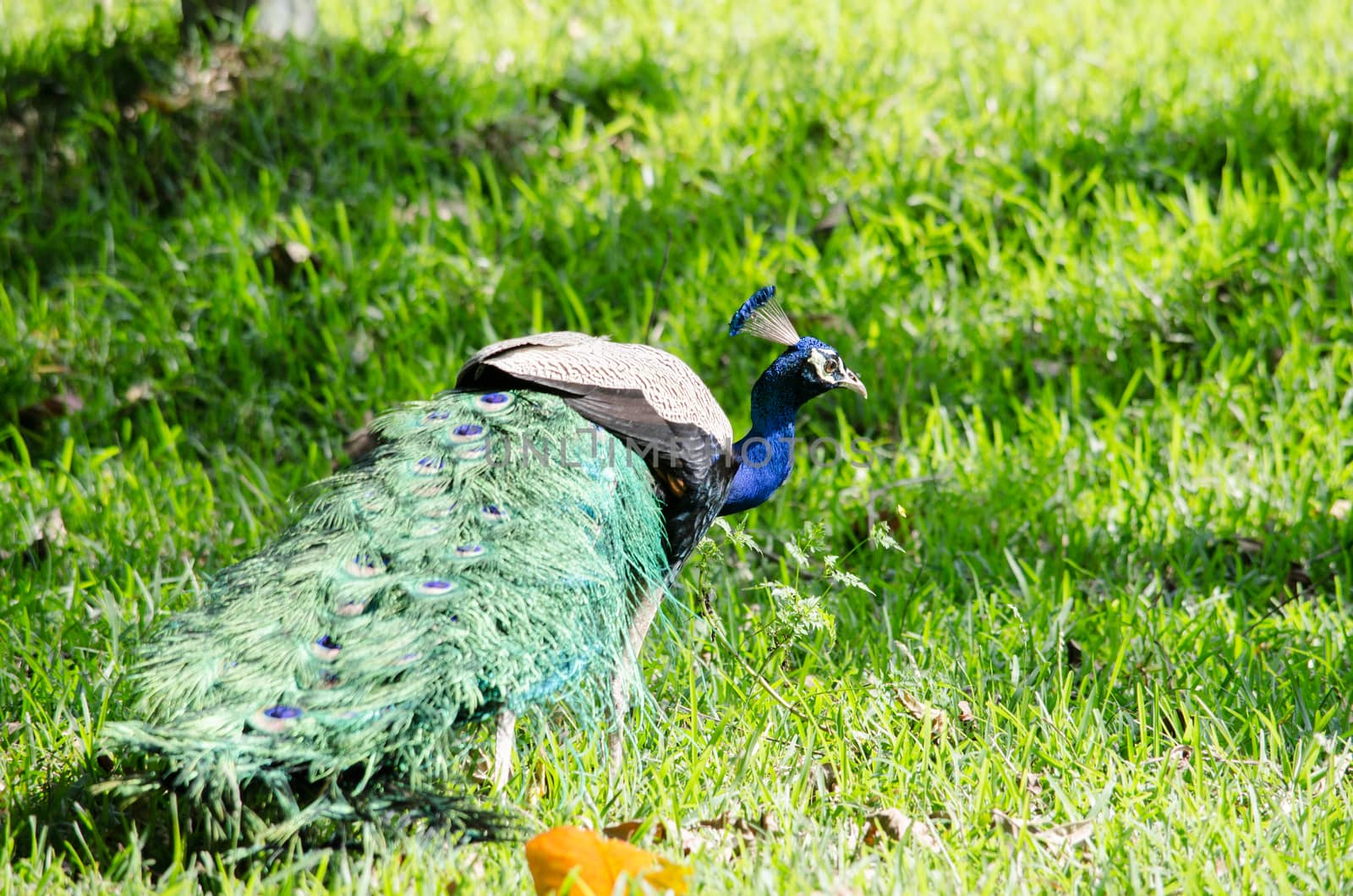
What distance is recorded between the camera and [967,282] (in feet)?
16.9

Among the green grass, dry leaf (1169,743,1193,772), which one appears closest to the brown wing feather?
the green grass

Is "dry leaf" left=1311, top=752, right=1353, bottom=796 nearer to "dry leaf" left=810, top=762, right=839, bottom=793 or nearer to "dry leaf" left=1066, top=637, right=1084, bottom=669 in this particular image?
"dry leaf" left=1066, top=637, right=1084, bottom=669

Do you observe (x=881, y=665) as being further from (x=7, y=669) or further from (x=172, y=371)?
(x=172, y=371)

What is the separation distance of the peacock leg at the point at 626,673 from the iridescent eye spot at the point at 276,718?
2.75ft

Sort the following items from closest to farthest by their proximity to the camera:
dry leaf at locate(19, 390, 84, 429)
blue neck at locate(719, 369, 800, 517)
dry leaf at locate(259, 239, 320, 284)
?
blue neck at locate(719, 369, 800, 517) < dry leaf at locate(19, 390, 84, 429) < dry leaf at locate(259, 239, 320, 284)

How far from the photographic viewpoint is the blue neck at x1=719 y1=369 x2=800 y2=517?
10.4 feet

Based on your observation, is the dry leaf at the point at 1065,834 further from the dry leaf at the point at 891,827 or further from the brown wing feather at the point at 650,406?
the brown wing feather at the point at 650,406

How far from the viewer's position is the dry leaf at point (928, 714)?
2996 mm

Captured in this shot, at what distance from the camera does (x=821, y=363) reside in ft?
10.6

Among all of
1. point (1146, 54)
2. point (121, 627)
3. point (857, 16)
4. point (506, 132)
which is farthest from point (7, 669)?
point (1146, 54)

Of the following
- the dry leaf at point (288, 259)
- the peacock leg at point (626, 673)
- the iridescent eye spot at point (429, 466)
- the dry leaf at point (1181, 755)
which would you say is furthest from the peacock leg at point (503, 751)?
the dry leaf at point (288, 259)

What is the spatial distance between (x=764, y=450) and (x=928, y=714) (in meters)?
0.75

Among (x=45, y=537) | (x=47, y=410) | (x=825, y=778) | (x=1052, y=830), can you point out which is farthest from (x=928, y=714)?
(x=47, y=410)

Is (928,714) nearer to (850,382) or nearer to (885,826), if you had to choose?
(885,826)
